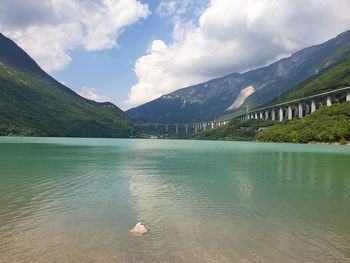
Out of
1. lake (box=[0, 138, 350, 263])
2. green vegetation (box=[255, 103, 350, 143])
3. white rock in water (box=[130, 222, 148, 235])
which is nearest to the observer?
lake (box=[0, 138, 350, 263])

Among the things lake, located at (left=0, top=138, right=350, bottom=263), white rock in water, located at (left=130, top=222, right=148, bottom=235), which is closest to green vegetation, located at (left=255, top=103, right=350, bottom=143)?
lake, located at (left=0, top=138, right=350, bottom=263)

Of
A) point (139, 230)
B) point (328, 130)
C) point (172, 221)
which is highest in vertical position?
point (328, 130)

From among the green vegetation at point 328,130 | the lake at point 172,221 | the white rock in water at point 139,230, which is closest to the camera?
the lake at point 172,221

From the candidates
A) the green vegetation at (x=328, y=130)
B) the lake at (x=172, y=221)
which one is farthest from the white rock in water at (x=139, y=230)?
the green vegetation at (x=328, y=130)

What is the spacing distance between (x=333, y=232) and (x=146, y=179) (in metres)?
25.4

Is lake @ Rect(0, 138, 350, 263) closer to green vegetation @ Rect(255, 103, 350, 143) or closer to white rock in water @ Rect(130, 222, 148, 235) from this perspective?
white rock in water @ Rect(130, 222, 148, 235)

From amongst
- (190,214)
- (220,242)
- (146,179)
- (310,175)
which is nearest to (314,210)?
(190,214)

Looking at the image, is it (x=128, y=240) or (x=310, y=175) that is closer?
(x=128, y=240)

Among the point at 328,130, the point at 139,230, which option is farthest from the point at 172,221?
the point at 328,130

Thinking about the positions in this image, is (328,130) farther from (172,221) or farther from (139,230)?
(139,230)

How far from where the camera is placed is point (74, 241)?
1675cm

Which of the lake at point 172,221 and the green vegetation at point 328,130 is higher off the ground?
the green vegetation at point 328,130

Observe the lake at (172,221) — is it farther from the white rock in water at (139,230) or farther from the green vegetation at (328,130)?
the green vegetation at (328,130)

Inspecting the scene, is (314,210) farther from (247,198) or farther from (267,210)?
(247,198)
